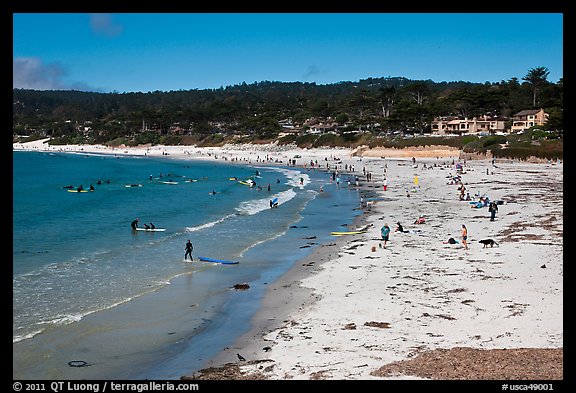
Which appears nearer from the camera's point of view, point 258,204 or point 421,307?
point 421,307

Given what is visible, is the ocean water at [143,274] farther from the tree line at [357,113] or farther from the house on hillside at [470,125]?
the house on hillside at [470,125]

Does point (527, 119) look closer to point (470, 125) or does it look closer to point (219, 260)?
point (470, 125)

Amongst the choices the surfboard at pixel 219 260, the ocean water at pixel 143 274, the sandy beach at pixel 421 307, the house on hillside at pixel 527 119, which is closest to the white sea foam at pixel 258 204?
the ocean water at pixel 143 274

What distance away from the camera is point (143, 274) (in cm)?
2000

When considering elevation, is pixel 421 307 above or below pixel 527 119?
below

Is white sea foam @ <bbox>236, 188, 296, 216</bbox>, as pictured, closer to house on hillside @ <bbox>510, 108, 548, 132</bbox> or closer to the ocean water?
the ocean water

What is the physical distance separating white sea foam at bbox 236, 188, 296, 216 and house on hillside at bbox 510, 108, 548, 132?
195ft

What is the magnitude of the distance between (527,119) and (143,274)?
89905mm

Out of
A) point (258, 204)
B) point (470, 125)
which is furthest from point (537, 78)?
point (258, 204)

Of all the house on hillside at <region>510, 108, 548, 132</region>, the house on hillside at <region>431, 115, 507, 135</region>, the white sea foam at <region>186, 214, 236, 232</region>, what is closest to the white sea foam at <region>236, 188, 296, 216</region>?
the white sea foam at <region>186, 214, 236, 232</region>

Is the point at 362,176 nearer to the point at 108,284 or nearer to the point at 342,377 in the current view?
the point at 108,284

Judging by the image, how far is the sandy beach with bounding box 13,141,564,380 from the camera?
989cm

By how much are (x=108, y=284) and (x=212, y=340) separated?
23.2 feet

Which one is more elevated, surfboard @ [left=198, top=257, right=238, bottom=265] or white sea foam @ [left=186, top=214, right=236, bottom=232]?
white sea foam @ [left=186, top=214, right=236, bottom=232]
